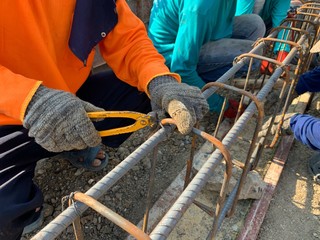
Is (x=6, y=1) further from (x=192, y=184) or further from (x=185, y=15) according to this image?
(x=185, y=15)

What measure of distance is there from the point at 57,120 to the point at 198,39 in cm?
167

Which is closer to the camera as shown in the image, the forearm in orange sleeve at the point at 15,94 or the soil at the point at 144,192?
the forearm in orange sleeve at the point at 15,94

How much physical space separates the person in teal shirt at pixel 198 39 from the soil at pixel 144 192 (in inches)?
28.9

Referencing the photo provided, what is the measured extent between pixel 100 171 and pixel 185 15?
143cm

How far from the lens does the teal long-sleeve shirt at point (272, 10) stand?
13.2 ft

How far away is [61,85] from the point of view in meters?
1.81

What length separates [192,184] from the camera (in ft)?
3.59

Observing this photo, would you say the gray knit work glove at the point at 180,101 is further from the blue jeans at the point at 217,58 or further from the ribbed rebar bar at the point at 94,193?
the blue jeans at the point at 217,58

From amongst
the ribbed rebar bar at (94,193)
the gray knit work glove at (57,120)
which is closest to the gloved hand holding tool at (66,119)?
the gray knit work glove at (57,120)

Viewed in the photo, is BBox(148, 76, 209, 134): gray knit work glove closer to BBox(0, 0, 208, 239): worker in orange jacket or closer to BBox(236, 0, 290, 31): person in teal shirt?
BBox(0, 0, 208, 239): worker in orange jacket

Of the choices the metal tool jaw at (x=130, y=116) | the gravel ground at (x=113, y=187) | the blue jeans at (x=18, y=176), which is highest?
the metal tool jaw at (x=130, y=116)

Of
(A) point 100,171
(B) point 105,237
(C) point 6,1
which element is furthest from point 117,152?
(C) point 6,1

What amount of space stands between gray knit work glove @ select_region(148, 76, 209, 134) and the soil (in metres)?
0.92

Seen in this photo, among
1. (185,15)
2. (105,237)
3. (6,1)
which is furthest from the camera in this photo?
(185,15)
